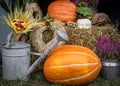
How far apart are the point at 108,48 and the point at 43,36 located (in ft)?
2.88

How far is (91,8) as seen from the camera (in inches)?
205

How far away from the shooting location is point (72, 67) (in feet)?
12.4

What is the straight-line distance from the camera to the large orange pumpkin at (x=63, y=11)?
16.1ft

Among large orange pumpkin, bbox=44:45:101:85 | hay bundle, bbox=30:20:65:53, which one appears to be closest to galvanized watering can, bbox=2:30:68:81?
large orange pumpkin, bbox=44:45:101:85

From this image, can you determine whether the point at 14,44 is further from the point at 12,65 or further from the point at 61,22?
the point at 61,22

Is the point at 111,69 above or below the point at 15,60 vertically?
below

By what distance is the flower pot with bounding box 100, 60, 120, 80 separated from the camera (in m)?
4.14

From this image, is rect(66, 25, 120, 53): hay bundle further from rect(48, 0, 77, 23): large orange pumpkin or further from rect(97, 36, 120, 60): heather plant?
rect(48, 0, 77, 23): large orange pumpkin

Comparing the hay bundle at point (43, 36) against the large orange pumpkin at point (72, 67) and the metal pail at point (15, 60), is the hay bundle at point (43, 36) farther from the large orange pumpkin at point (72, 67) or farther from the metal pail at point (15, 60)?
the large orange pumpkin at point (72, 67)

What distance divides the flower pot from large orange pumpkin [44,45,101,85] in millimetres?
249

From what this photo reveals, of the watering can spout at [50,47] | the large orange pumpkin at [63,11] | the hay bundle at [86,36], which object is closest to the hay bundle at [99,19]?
the hay bundle at [86,36]

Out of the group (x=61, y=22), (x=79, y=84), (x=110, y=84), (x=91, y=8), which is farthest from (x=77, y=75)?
(x=91, y=8)

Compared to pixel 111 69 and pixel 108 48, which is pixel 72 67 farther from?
pixel 108 48

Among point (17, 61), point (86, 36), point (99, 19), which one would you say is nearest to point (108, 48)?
point (86, 36)
